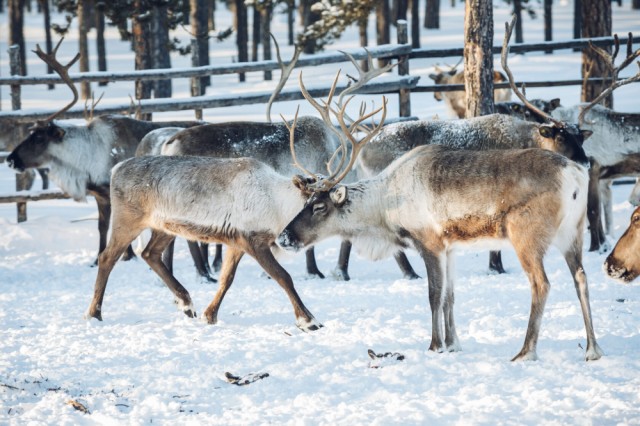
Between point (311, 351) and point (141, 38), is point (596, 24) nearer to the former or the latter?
point (141, 38)

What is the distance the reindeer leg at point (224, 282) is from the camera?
579 centimetres

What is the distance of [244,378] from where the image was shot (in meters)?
4.37

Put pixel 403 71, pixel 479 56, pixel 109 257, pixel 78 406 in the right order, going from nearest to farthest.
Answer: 1. pixel 78 406
2. pixel 109 257
3. pixel 479 56
4. pixel 403 71

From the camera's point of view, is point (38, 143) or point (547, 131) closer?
point (547, 131)

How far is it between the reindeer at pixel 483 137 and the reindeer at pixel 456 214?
1833 mm

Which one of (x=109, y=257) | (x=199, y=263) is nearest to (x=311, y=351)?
(x=109, y=257)

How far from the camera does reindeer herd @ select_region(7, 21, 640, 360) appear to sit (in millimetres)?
4750

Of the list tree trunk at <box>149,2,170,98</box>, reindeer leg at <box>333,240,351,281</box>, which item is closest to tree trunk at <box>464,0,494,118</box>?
reindeer leg at <box>333,240,351,281</box>

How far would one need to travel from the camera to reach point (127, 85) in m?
24.4

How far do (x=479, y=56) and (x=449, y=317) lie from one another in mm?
4466

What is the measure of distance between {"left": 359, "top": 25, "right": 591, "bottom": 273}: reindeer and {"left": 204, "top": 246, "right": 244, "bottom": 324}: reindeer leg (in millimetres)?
1800

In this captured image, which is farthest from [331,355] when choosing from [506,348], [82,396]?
[82,396]

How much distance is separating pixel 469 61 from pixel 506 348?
4643 millimetres

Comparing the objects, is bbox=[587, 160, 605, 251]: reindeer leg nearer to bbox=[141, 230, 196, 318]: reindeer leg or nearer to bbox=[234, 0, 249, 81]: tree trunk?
bbox=[141, 230, 196, 318]: reindeer leg
